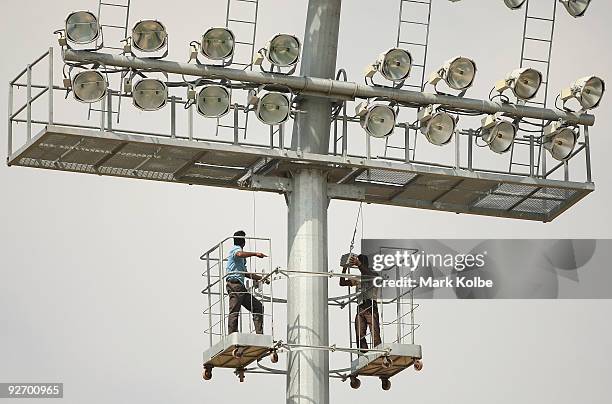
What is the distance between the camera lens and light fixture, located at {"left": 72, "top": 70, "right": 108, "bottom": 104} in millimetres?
51344

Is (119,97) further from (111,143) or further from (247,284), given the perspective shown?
(247,284)

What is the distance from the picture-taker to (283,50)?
52688 millimetres

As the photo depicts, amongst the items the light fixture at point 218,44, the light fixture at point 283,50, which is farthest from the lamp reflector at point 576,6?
the light fixture at point 218,44

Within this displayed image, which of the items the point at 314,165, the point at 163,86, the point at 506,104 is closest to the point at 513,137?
the point at 506,104

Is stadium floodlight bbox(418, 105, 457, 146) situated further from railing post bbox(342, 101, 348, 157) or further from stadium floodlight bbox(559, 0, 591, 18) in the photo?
stadium floodlight bbox(559, 0, 591, 18)

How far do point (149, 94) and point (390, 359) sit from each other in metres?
7.01

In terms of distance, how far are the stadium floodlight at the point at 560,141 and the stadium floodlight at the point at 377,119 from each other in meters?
3.55

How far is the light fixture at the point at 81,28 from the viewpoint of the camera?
51625mm

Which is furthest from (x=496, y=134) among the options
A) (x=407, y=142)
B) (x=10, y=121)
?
(x=10, y=121)

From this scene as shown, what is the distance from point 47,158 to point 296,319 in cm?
583

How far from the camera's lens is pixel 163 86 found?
51750 millimetres

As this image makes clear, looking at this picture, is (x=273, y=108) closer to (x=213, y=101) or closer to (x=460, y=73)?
(x=213, y=101)

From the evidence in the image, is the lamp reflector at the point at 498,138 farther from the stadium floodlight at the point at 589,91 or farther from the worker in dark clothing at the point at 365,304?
the worker in dark clothing at the point at 365,304

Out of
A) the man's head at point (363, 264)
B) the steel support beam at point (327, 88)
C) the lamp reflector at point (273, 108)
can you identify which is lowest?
the man's head at point (363, 264)
